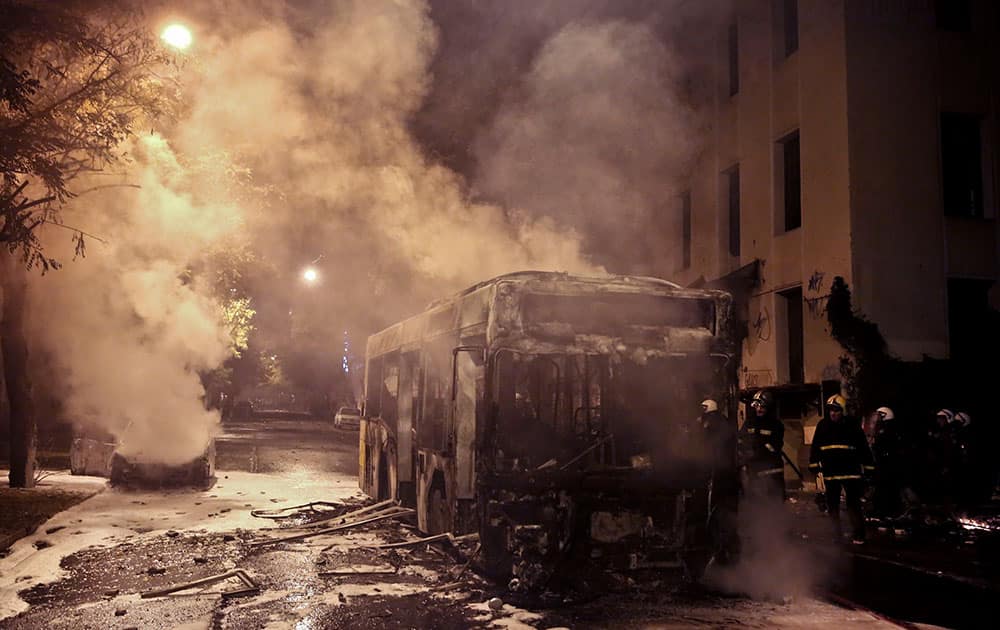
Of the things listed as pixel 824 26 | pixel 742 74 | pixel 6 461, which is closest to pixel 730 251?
pixel 742 74

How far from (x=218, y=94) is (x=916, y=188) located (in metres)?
12.7

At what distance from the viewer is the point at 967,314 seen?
1531 cm

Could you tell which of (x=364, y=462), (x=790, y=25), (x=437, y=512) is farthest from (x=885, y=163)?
(x=437, y=512)

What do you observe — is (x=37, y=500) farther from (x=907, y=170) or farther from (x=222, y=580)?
(x=907, y=170)

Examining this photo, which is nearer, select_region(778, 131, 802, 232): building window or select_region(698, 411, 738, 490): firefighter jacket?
select_region(698, 411, 738, 490): firefighter jacket

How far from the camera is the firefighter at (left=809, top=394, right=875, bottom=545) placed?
967 cm

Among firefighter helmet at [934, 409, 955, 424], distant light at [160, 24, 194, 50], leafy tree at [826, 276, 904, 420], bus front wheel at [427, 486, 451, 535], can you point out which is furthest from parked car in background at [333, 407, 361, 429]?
bus front wheel at [427, 486, 451, 535]

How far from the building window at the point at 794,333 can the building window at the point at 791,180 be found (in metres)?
1.40

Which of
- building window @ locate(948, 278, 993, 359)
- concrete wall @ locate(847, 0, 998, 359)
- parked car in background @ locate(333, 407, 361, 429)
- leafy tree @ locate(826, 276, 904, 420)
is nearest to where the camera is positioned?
leafy tree @ locate(826, 276, 904, 420)

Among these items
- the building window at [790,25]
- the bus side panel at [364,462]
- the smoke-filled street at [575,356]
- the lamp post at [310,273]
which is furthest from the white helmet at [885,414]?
the lamp post at [310,273]

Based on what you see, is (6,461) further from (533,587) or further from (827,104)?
(827,104)

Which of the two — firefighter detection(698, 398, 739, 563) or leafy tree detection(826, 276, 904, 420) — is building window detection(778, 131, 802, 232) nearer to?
leafy tree detection(826, 276, 904, 420)

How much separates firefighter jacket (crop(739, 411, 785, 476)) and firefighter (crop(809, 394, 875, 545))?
48 cm

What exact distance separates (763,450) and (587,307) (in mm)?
4351
